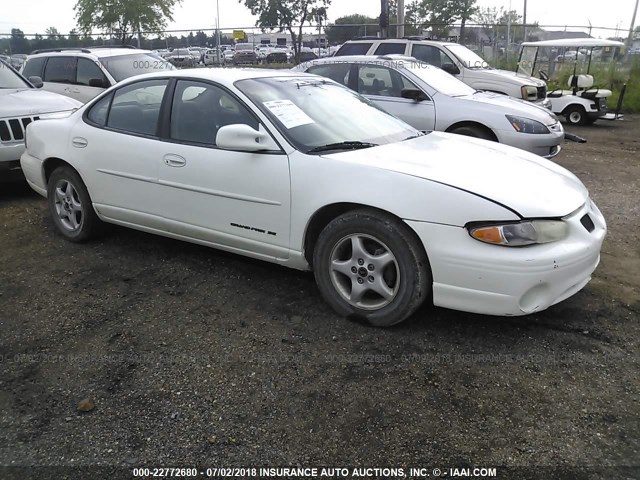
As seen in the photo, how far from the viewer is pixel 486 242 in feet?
9.66

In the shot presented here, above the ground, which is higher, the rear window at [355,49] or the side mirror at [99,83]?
the rear window at [355,49]

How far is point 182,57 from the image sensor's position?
26.3m

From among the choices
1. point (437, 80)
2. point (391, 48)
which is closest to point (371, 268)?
point (437, 80)

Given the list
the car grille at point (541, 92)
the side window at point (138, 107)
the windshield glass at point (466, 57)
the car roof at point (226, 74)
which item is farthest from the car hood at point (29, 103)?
the car grille at point (541, 92)

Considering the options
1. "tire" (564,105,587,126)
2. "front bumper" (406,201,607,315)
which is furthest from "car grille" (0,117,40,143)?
"tire" (564,105,587,126)

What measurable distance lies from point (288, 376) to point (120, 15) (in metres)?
27.4

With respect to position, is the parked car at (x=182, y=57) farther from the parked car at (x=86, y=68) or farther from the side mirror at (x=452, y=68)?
the side mirror at (x=452, y=68)

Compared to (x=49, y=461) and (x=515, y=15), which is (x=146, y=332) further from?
(x=515, y=15)

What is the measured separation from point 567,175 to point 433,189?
1.27 m

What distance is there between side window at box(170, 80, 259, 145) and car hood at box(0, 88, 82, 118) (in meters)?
3.24

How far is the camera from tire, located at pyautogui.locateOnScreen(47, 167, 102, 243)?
4.72m

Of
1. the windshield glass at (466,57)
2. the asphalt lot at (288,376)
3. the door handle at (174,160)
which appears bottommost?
the asphalt lot at (288,376)

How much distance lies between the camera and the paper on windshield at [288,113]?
3682 mm

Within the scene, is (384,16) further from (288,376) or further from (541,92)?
(288,376)
